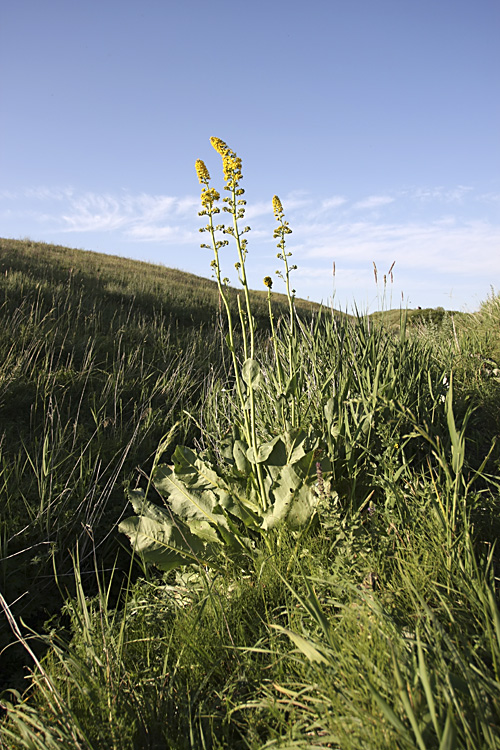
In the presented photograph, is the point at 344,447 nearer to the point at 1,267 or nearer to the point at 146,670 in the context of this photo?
the point at 146,670

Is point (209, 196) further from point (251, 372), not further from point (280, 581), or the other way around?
point (280, 581)

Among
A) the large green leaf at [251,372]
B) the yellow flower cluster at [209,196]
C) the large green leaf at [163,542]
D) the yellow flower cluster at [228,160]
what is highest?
the yellow flower cluster at [228,160]

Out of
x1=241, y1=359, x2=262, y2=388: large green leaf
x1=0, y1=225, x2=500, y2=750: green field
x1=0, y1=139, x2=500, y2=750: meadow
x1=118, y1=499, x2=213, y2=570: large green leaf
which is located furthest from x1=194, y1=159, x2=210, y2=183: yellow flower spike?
x1=118, y1=499, x2=213, y2=570: large green leaf

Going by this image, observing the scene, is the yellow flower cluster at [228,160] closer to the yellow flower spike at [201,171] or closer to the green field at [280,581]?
the yellow flower spike at [201,171]

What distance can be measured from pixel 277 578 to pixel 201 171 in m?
1.90

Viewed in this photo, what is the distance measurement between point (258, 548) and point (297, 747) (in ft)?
3.64

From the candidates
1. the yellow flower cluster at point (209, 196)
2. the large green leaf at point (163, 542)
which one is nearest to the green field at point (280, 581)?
the large green leaf at point (163, 542)

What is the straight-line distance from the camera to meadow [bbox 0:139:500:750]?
116 centimetres

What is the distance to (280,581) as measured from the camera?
1810mm


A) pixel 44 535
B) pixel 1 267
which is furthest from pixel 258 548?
pixel 1 267

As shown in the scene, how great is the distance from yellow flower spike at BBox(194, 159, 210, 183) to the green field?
0.59m

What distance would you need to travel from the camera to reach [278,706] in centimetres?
125

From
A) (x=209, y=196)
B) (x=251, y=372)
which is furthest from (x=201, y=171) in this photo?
(x=251, y=372)

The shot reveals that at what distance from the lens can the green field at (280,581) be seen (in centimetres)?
116
